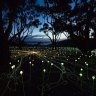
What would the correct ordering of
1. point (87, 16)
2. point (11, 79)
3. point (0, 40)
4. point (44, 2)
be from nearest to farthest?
point (11, 79), point (0, 40), point (87, 16), point (44, 2)

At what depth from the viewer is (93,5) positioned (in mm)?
26812

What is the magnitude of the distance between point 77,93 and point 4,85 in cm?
281

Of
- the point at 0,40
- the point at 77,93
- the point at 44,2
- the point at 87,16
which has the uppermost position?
the point at 44,2

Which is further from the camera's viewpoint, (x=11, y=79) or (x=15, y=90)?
(x=11, y=79)

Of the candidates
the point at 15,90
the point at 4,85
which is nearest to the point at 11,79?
the point at 4,85

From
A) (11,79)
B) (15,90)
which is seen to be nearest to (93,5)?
(11,79)

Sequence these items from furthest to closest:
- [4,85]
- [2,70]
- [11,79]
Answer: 1. [2,70]
2. [11,79]
3. [4,85]

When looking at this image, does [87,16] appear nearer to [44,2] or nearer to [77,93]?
[44,2]

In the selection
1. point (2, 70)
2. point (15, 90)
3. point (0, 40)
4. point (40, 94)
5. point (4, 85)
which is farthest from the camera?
point (0, 40)

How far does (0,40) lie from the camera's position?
47.1 feet

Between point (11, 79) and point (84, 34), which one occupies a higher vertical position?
point (84, 34)

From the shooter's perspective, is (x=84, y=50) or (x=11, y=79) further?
(x=84, y=50)

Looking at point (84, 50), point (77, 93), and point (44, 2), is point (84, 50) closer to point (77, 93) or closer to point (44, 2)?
point (44, 2)

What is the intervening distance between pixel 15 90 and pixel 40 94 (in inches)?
40.4
